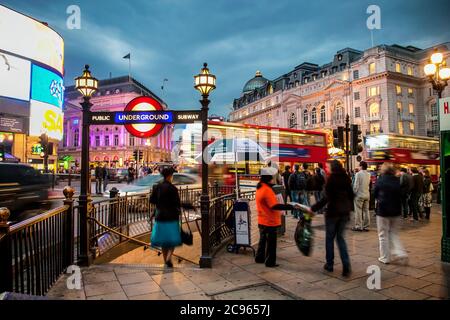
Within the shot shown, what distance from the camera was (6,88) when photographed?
27594 millimetres

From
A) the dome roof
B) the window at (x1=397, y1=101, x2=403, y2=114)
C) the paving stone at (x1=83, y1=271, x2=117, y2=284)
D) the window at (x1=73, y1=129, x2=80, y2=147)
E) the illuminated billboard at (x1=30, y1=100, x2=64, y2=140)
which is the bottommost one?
the paving stone at (x1=83, y1=271, x2=117, y2=284)

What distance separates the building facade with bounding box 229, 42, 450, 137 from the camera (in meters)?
52.8

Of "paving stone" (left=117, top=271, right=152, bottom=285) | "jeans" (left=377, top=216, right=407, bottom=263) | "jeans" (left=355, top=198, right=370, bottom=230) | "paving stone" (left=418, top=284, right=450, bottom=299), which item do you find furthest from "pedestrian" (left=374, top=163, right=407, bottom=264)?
"paving stone" (left=117, top=271, right=152, bottom=285)

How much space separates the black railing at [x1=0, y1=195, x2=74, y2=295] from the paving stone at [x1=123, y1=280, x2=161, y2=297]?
1.16 meters

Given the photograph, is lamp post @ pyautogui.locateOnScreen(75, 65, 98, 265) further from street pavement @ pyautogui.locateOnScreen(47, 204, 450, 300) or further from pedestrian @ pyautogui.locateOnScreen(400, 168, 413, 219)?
pedestrian @ pyautogui.locateOnScreen(400, 168, 413, 219)

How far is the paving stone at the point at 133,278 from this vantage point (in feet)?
16.2

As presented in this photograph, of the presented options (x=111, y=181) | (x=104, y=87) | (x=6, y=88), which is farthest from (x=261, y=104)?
(x=6, y=88)

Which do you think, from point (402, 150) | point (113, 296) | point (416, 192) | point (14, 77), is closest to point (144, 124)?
point (113, 296)

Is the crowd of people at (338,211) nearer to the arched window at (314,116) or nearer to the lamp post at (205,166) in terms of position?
the lamp post at (205,166)

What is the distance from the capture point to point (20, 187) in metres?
8.80

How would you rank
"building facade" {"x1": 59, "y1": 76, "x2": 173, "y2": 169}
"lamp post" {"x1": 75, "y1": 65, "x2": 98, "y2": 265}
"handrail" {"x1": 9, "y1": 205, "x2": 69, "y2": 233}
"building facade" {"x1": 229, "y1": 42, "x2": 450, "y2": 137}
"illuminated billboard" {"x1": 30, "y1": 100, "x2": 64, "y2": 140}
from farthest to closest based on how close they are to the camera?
"building facade" {"x1": 59, "y1": 76, "x2": 173, "y2": 169} → "building facade" {"x1": 229, "y1": 42, "x2": 450, "y2": 137} → "illuminated billboard" {"x1": 30, "y1": 100, "x2": 64, "y2": 140} → "lamp post" {"x1": 75, "y1": 65, "x2": 98, "y2": 265} → "handrail" {"x1": 9, "y1": 205, "x2": 69, "y2": 233}

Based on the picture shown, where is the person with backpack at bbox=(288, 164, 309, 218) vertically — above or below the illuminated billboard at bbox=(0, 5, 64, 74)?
below

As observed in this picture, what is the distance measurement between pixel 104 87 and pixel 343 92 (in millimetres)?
59601

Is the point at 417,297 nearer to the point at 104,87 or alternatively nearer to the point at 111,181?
the point at 111,181
